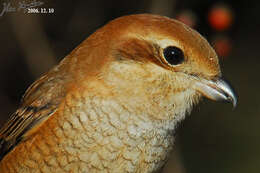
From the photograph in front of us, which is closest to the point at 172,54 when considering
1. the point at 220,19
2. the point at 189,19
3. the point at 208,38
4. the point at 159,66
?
the point at 159,66

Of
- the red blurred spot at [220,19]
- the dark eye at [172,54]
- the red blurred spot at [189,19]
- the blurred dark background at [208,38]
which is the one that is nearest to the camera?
the dark eye at [172,54]

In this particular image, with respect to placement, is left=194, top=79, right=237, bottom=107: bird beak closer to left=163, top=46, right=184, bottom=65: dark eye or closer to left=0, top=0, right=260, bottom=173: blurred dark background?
left=163, top=46, right=184, bottom=65: dark eye

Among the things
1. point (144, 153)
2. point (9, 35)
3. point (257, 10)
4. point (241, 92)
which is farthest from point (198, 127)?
point (144, 153)

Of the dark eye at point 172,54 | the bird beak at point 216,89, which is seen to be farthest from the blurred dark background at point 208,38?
the dark eye at point 172,54

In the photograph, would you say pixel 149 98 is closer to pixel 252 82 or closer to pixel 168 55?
pixel 168 55

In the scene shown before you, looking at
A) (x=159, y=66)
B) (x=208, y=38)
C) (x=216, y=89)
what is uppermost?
(x=159, y=66)

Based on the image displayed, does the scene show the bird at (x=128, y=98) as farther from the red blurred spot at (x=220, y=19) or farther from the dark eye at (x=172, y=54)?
the red blurred spot at (x=220, y=19)

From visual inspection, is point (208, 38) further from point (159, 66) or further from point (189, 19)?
point (159, 66)
